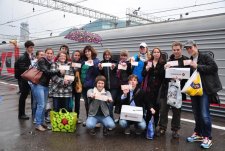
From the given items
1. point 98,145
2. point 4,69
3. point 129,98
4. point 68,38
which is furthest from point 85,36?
point 4,69

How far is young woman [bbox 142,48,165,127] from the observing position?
206 inches

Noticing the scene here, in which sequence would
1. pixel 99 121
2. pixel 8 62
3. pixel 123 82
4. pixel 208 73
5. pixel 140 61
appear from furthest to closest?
pixel 8 62
pixel 123 82
pixel 140 61
pixel 99 121
pixel 208 73

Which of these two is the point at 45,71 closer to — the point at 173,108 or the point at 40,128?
the point at 40,128

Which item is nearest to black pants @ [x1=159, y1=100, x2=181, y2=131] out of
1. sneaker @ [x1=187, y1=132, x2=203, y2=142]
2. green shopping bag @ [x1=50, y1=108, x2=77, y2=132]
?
sneaker @ [x1=187, y1=132, x2=203, y2=142]

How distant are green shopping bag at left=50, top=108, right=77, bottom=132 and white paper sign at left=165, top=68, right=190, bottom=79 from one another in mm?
2049

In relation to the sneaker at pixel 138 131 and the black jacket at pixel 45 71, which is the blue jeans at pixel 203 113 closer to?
the sneaker at pixel 138 131

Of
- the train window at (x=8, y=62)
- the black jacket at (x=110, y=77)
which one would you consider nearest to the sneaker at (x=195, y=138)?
the black jacket at (x=110, y=77)

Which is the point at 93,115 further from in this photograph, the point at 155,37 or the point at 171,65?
the point at 155,37

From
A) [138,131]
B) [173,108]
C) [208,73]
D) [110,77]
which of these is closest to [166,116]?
[173,108]

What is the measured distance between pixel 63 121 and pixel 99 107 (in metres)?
0.77

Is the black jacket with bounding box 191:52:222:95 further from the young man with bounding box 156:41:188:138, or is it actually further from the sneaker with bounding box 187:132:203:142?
the sneaker with bounding box 187:132:203:142

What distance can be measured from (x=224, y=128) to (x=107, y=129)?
102 inches

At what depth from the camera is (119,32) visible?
31.0 feet

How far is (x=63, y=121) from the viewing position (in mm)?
5461
